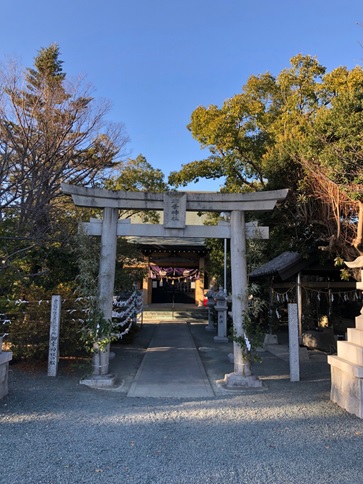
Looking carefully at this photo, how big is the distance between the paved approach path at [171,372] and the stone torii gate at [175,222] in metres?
0.75

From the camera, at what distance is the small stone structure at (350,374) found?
513 cm

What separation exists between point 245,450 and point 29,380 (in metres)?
4.87

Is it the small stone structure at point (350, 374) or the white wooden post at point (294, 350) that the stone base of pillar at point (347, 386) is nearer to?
the small stone structure at point (350, 374)

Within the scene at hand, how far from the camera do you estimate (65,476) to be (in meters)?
3.42

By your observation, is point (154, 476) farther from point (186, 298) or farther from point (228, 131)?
point (186, 298)

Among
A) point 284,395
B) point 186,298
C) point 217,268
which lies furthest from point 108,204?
point 186,298

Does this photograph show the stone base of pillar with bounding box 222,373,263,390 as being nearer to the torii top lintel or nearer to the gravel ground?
the gravel ground

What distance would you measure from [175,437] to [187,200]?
14.7 feet

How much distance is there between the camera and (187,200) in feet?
24.6

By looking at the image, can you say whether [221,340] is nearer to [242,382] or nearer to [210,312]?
[210,312]

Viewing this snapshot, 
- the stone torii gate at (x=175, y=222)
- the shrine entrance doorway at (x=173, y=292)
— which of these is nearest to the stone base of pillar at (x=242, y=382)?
the stone torii gate at (x=175, y=222)

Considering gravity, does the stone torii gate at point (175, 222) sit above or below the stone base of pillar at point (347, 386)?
above

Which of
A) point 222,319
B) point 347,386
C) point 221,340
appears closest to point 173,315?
point 222,319

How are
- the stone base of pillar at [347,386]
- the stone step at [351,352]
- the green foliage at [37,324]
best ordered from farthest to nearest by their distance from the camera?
the green foliage at [37,324] → the stone step at [351,352] → the stone base of pillar at [347,386]
